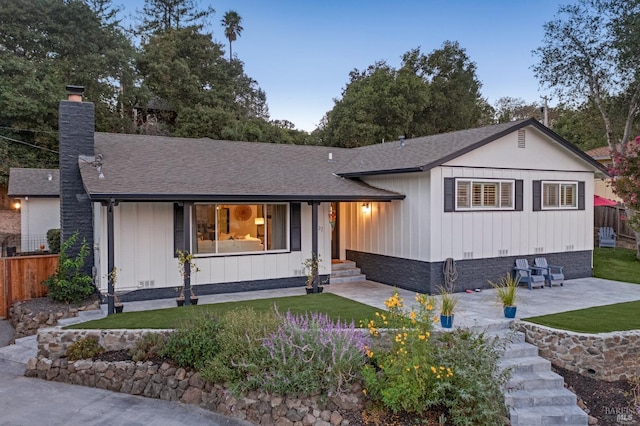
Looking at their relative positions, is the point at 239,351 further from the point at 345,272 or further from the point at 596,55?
the point at 596,55

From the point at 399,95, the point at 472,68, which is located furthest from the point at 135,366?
the point at 472,68

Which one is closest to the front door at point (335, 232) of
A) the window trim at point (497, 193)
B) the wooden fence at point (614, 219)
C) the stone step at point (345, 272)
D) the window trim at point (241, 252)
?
the stone step at point (345, 272)

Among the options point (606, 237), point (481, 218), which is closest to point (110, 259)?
point (481, 218)

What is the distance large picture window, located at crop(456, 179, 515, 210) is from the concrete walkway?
7.32 ft

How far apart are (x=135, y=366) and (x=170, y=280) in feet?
10.9

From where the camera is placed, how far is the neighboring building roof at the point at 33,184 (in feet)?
56.5

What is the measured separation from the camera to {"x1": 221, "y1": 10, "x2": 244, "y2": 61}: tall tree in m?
42.1

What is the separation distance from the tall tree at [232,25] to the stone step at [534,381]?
4214 centimetres

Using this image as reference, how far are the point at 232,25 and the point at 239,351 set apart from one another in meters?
42.1

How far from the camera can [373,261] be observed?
12.3m

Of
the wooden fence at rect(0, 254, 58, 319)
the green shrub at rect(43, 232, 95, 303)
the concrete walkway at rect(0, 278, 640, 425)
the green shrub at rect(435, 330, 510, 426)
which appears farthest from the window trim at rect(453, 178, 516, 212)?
the wooden fence at rect(0, 254, 58, 319)

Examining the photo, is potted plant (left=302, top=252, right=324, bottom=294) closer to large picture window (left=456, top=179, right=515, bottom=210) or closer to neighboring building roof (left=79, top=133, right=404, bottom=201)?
neighboring building roof (left=79, top=133, right=404, bottom=201)

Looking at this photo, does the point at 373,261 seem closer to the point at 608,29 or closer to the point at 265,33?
the point at 608,29

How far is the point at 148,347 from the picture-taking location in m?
7.23
